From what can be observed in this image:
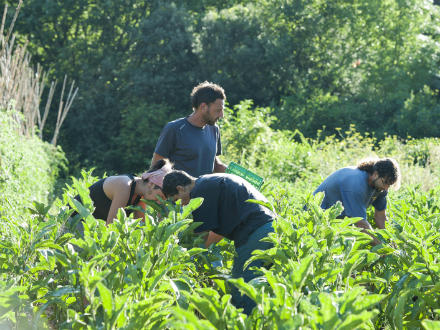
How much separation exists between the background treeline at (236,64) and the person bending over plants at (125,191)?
14.1 meters

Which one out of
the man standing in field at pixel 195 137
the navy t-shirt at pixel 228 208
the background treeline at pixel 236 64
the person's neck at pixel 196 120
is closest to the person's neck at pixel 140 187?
the navy t-shirt at pixel 228 208

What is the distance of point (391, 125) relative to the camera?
18297 mm

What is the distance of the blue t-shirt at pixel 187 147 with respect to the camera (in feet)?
16.8

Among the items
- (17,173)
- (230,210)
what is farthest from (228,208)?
(17,173)

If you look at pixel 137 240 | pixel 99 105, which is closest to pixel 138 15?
pixel 99 105

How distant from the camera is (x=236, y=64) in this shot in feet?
64.1

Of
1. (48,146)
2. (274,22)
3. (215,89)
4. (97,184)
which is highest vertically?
(274,22)

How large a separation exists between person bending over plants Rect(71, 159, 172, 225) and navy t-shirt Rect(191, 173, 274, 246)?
434mm

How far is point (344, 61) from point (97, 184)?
1677 centimetres

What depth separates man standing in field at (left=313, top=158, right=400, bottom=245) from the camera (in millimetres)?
4480

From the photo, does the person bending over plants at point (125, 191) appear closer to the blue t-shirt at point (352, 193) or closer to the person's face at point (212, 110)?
the person's face at point (212, 110)

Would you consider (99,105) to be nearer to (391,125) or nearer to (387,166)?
(391,125)

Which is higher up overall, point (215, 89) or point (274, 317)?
point (215, 89)

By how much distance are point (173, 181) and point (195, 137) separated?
1510 mm
